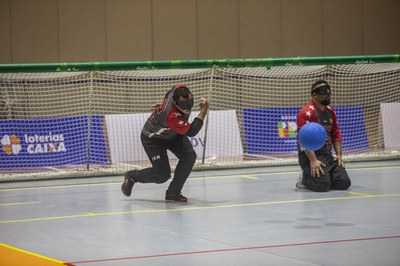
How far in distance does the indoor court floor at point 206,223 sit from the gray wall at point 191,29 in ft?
29.3

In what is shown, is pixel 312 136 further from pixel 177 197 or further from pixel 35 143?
pixel 35 143

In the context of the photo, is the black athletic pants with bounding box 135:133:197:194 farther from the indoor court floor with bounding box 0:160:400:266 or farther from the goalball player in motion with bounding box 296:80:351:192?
the goalball player in motion with bounding box 296:80:351:192

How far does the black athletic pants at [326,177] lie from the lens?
11261 millimetres

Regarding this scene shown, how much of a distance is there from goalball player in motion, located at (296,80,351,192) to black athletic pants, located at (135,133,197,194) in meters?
1.71


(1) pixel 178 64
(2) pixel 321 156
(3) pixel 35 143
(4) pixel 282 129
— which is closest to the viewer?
(2) pixel 321 156

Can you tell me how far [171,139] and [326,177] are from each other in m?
2.35

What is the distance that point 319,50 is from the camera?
2409 centimetres

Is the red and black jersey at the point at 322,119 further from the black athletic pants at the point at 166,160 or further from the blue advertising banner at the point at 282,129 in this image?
the blue advertising banner at the point at 282,129

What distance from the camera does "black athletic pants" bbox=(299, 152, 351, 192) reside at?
11.3 meters

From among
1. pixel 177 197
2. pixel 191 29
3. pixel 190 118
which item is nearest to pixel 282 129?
pixel 190 118

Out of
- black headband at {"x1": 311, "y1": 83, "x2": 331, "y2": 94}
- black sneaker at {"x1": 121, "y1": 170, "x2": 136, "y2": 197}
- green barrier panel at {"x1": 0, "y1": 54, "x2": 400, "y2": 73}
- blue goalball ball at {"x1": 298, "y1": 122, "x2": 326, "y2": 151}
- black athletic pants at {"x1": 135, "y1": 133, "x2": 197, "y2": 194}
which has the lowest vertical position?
black sneaker at {"x1": 121, "y1": 170, "x2": 136, "y2": 197}

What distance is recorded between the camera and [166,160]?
1073cm

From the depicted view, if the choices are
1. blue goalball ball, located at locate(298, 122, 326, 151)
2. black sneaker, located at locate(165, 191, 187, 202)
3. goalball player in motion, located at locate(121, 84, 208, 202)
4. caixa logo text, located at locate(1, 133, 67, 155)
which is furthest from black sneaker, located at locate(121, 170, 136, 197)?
caixa logo text, located at locate(1, 133, 67, 155)

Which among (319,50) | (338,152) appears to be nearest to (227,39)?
(319,50)
